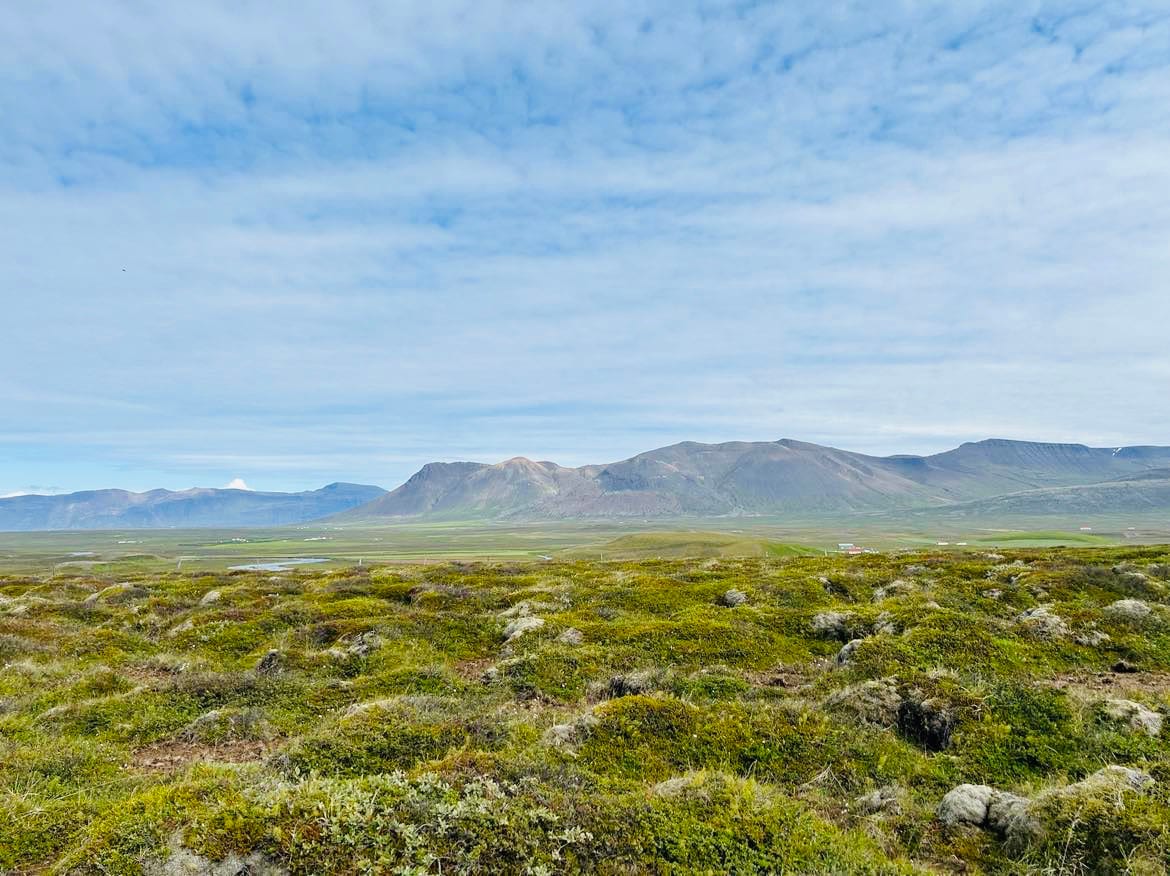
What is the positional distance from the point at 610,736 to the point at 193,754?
9353 mm

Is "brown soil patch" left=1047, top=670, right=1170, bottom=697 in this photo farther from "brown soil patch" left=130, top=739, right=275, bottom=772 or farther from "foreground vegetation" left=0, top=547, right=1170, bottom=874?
"brown soil patch" left=130, top=739, right=275, bottom=772

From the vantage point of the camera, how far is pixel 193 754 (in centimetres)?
1302

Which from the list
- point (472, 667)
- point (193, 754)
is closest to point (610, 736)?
point (193, 754)

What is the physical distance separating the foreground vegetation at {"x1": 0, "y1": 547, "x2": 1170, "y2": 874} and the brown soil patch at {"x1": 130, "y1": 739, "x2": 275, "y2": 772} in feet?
0.31

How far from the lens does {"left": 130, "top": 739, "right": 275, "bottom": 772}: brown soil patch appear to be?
40.7 feet

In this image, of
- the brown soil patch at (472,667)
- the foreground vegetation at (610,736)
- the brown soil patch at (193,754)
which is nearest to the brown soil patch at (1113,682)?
the foreground vegetation at (610,736)

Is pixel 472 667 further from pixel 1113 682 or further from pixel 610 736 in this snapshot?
pixel 1113 682

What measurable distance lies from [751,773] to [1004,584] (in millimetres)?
23547

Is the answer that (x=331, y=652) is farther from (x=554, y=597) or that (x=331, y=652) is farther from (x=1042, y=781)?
(x=1042, y=781)

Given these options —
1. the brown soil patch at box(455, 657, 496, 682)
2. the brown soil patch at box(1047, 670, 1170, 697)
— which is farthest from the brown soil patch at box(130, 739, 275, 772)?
the brown soil patch at box(1047, 670, 1170, 697)

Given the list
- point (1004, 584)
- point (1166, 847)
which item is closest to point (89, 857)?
point (1166, 847)

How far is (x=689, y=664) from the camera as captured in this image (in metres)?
18.5

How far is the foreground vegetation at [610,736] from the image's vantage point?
740 cm

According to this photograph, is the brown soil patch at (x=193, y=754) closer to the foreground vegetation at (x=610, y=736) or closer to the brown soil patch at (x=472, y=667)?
the foreground vegetation at (x=610, y=736)
